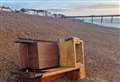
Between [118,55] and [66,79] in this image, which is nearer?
[66,79]

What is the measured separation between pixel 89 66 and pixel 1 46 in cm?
201

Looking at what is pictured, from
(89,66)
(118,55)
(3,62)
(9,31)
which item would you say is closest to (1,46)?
(3,62)

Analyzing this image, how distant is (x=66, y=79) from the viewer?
23.7ft

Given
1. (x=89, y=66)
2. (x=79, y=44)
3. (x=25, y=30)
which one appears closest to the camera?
(x=79, y=44)

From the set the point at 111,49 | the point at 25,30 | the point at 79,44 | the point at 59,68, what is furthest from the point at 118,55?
the point at 59,68

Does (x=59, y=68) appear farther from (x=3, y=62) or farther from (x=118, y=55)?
(x=118, y=55)

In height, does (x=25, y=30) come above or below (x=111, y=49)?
above

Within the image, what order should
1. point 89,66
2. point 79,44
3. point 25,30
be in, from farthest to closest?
point 25,30
point 89,66
point 79,44

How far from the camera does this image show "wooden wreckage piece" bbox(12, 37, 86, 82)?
20.0ft

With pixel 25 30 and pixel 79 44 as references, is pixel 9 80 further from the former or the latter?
pixel 25 30

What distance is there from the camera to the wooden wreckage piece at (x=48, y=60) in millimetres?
6082

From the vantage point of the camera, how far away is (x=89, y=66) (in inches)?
343

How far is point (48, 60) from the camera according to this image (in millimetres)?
6465

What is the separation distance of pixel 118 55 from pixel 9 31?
345 centimetres
